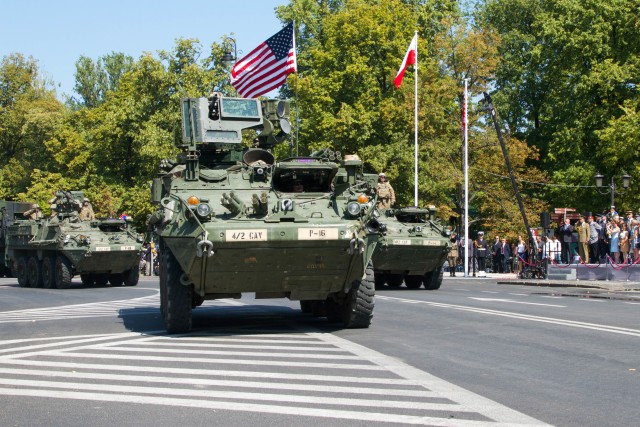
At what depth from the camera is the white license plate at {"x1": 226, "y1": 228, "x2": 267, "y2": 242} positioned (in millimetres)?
12352

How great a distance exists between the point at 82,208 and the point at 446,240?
1231 cm

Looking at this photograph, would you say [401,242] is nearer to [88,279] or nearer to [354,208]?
[88,279]

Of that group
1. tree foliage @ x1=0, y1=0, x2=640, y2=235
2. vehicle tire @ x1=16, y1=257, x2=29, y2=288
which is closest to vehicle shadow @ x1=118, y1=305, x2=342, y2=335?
vehicle tire @ x1=16, y1=257, x2=29, y2=288

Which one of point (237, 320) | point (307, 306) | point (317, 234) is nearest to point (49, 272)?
point (307, 306)

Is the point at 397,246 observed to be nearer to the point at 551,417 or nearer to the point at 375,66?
the point at 551,417

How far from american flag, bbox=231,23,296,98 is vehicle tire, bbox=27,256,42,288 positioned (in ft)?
29.6

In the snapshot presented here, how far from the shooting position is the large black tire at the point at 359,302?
13531 mm

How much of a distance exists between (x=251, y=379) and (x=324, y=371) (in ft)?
2.60

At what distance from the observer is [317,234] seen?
41.0 ft

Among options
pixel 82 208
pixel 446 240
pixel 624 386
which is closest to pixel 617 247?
pixel 446 240

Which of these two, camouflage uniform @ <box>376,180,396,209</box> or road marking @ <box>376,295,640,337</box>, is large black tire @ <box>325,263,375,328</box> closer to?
road marking @ <box>376,295,640,337</box>

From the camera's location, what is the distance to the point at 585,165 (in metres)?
50.9

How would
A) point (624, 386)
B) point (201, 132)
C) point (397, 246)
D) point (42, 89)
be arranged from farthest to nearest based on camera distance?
1. point (42, 89)
2. point (397, 246)
3. point (201, 132)
4. point (624, 386)

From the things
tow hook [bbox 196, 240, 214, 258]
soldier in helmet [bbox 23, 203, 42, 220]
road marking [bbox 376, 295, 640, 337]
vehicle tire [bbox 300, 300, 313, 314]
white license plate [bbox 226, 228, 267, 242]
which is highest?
soldier in helmet [bbox 23, 203, 42, 220]
